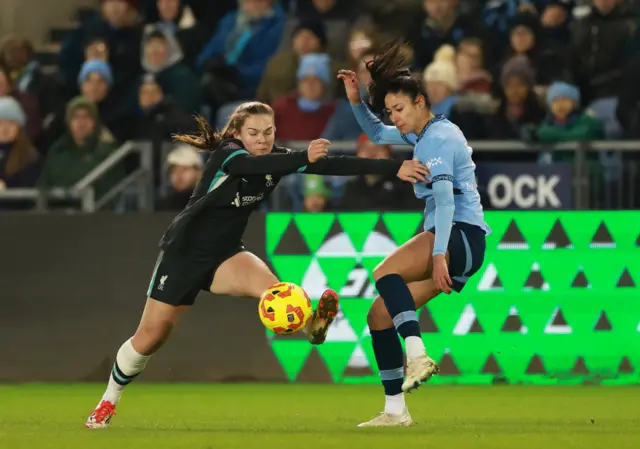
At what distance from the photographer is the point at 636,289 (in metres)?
13.0

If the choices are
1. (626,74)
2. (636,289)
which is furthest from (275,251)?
(626,74)

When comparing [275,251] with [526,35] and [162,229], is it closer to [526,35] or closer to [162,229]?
[162,229]

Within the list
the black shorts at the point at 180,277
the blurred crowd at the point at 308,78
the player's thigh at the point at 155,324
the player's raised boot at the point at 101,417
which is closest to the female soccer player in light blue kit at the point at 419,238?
the black shorts at the point at 180,277

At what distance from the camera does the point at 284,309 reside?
29.8ft

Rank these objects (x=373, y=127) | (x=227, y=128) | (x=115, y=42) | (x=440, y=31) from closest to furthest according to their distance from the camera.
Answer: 1. (x=227, y=128)
2. (x=373, y=127)
3. (x=440, y=31)
4. (x=115, y=42)

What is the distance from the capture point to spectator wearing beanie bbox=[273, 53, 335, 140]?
14688 millimetres

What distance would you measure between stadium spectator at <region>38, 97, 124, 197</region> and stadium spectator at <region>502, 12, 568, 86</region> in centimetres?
411

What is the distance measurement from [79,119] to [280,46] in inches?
97.9

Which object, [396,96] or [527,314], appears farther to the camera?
[527,314]

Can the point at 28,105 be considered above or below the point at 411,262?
above

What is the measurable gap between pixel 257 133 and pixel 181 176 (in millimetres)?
4751

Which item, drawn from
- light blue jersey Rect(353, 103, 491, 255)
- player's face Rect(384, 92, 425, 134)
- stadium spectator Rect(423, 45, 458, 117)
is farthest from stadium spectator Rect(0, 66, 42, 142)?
player's face Rect(384, 92, 425, 134)

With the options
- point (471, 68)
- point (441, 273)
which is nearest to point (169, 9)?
point (471, 68)

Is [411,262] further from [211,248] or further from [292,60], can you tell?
[292,60]
